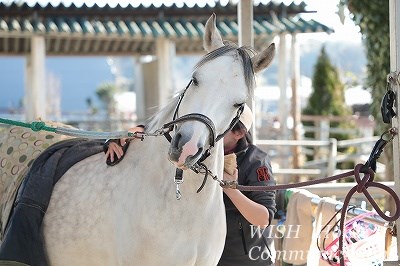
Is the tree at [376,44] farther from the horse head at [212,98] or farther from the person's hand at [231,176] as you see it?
the horse head at [212,98]

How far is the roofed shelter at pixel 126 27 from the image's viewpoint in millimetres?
12102

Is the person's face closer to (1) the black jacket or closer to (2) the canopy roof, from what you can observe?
(1) the black jacket

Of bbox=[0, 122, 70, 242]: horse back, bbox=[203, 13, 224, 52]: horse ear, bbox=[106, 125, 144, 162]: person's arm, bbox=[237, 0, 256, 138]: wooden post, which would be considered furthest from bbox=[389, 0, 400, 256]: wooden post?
bbox=[0, 122, 70, 242]: horse back

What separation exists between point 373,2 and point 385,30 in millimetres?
341

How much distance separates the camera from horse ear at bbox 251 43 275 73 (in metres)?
3.58

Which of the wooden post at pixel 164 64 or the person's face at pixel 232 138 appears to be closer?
the person's face at pixel 232 138

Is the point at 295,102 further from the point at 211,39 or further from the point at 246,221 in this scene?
the point at 211,39

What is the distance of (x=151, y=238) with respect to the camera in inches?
140

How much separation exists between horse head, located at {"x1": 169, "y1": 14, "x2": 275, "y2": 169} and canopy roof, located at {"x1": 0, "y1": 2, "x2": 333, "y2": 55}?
28.6ft

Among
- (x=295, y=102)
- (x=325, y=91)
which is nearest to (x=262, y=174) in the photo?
(x=295, y=102)

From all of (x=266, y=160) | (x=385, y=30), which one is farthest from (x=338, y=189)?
(x=385, y=30)

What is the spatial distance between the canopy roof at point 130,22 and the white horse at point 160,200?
8320 millimetres

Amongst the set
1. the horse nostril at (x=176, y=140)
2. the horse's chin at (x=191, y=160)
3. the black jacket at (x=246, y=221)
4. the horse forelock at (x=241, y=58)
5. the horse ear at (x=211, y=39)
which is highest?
the horse ear at (x=211, y=39)

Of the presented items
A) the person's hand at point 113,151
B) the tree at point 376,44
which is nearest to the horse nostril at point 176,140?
the person's hand at point 113,151
